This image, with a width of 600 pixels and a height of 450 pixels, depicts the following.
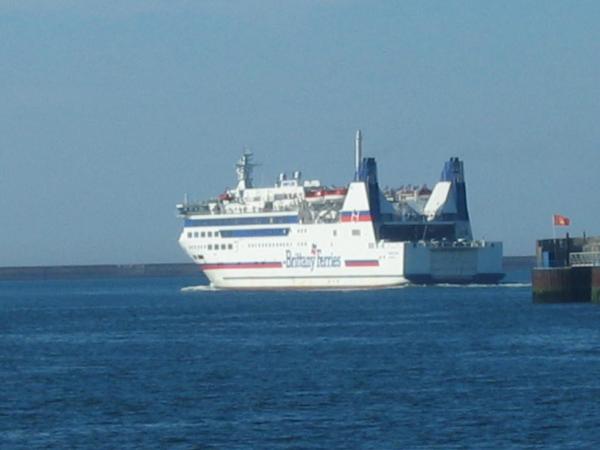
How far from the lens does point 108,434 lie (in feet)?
92.7

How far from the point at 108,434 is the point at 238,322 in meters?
32.0

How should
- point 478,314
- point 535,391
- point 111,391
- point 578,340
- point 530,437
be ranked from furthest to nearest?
point 478,314
point 578,340
point 111,391
point 535,391
point 530,437

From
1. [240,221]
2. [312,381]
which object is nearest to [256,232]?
[240,221]

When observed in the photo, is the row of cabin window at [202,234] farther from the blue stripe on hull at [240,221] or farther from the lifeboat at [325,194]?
the lifeboat at [325,194]

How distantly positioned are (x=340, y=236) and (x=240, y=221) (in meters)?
6.16

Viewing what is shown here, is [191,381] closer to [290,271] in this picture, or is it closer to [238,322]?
[238,322]

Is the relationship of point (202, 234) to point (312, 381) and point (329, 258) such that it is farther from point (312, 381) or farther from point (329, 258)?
point (312, 381)

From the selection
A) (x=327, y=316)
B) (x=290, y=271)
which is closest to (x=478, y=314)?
(x=327, y=316)

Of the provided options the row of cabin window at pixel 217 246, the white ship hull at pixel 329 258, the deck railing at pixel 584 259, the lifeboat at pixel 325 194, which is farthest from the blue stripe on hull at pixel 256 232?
the deck railing at pixel 584 259

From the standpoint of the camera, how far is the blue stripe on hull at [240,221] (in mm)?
89500

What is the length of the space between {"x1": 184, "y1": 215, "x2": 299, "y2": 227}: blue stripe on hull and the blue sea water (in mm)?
26498

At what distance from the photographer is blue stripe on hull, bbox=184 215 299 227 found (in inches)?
3524

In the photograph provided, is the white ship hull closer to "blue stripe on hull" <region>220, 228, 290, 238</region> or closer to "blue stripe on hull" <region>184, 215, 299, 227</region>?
"blue stripe on hull" <region>220, 228, 290, 238</region>

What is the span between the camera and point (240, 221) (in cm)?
9100
